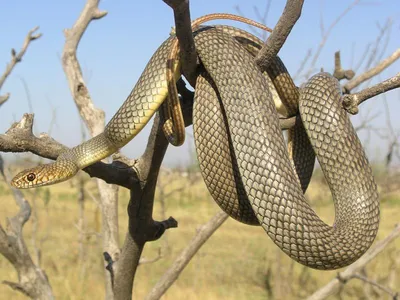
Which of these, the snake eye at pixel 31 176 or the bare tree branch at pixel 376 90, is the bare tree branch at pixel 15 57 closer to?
the snake eye at pixel 31 176

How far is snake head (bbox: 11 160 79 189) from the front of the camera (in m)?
3.60

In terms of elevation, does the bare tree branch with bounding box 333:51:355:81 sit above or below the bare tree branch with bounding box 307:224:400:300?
above

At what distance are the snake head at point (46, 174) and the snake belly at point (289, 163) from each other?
121 cm

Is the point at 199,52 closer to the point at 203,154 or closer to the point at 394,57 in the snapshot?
the point at 203,154

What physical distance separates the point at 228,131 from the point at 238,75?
1.17ft

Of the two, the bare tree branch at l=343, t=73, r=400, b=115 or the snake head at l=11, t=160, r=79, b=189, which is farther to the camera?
the snake head at l=11, t=160, r=79, b=189

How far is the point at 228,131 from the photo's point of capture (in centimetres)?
313

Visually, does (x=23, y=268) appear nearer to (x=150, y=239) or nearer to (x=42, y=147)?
(x=150, y=239)

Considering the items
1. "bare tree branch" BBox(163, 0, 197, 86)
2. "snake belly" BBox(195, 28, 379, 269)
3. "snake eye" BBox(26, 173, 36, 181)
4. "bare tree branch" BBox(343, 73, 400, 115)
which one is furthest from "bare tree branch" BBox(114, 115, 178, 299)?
"bare tree branch" BBox(343, 73, 400, 115)

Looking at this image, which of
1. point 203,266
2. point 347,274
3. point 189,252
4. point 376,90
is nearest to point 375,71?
point 347,274

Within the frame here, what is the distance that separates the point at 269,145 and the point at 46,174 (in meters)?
1.66

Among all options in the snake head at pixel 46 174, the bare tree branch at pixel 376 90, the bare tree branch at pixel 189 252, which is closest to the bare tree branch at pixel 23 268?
the snake head at pixel 46 174

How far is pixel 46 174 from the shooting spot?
374cm

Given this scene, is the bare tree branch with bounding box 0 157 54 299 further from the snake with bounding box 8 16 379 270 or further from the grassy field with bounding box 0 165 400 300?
the grassy field with bounding box 0 165 400 300
